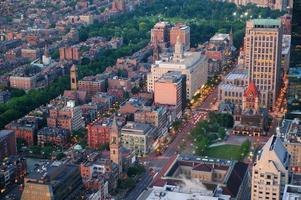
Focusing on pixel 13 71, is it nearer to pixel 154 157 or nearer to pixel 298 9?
pixel 154 157

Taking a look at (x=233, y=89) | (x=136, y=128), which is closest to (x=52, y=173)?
(x=136, y=128)

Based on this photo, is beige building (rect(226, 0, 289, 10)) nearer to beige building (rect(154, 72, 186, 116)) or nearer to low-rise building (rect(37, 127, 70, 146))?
beige building (rect(154, 72, 186, 116))

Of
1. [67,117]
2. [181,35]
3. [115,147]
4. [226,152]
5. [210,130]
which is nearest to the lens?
[115,147]

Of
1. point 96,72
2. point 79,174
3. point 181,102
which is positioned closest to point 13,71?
point 96,72

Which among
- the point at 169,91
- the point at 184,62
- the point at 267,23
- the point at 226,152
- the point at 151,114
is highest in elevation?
the point at 267,23

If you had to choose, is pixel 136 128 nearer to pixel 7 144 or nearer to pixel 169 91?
pixel 169 91

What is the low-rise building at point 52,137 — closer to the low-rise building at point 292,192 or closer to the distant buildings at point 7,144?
the distant buildings at point 7,144

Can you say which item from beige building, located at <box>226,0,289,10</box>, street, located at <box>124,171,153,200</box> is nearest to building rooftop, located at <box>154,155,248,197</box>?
street, located at <box>124,171,153,200</box>
